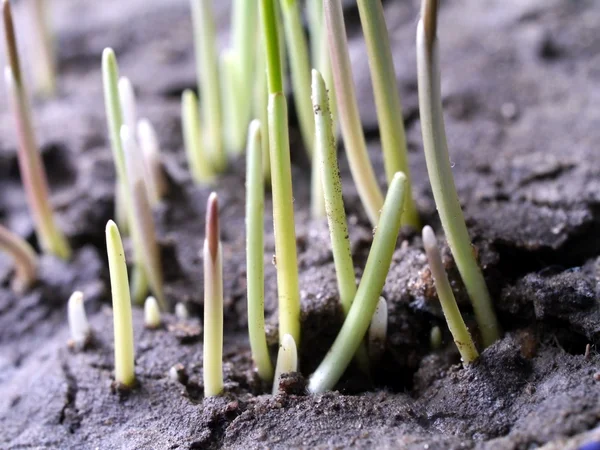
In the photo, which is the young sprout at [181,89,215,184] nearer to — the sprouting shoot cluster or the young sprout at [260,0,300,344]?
the sprouting shoot cluster

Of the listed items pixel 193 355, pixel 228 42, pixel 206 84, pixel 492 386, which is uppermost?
pixel 228 42

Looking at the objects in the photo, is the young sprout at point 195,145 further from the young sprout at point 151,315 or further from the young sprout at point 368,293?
the young sprout at point 368,293

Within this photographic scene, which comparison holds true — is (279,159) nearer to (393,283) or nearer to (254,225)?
(254,225)

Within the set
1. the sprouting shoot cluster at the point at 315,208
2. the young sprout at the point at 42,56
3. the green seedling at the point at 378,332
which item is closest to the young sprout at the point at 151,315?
the sprouting shoot cluster at the point at 315,208

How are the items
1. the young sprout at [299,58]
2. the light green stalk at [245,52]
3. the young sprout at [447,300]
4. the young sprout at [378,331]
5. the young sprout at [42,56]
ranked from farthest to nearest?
the young sprout at [42,56], the light green stalk at [245,52], the young sprout at [299,58], the young sprout at [378,331], the young sprout at [447,300]

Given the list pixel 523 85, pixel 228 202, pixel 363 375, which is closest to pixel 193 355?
pixel 363 375

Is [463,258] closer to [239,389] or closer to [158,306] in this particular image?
[239,389]

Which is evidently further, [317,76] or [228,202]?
[228,202]
